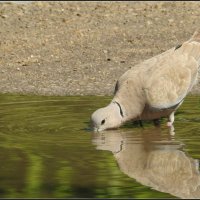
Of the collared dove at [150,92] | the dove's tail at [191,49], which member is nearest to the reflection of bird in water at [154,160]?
the collared dove at [150,92]

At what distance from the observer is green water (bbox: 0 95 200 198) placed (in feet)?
25.3

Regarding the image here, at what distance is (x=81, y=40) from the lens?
17953mm

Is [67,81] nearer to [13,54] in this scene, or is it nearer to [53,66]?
[53,66]

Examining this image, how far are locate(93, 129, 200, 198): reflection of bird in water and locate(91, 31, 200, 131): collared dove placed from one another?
175 mm

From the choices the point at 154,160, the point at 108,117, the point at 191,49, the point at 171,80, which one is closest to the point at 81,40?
the point at 191,49

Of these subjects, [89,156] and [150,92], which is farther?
[150,92]

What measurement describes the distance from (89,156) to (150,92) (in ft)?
5.81

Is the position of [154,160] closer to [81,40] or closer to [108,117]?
[108,117]

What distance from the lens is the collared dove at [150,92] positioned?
409 inches

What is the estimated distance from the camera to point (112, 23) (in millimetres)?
19281

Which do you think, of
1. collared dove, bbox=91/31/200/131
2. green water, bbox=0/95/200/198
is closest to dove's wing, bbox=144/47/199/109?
collared dove, bbox=91/31/200/131

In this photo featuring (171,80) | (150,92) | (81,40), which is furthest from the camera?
(81,40)

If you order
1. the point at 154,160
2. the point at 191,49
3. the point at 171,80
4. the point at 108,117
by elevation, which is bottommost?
the point at 154,160

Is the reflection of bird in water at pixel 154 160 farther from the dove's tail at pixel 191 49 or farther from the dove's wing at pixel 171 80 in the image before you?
the dove's tail at pixel 191 49
